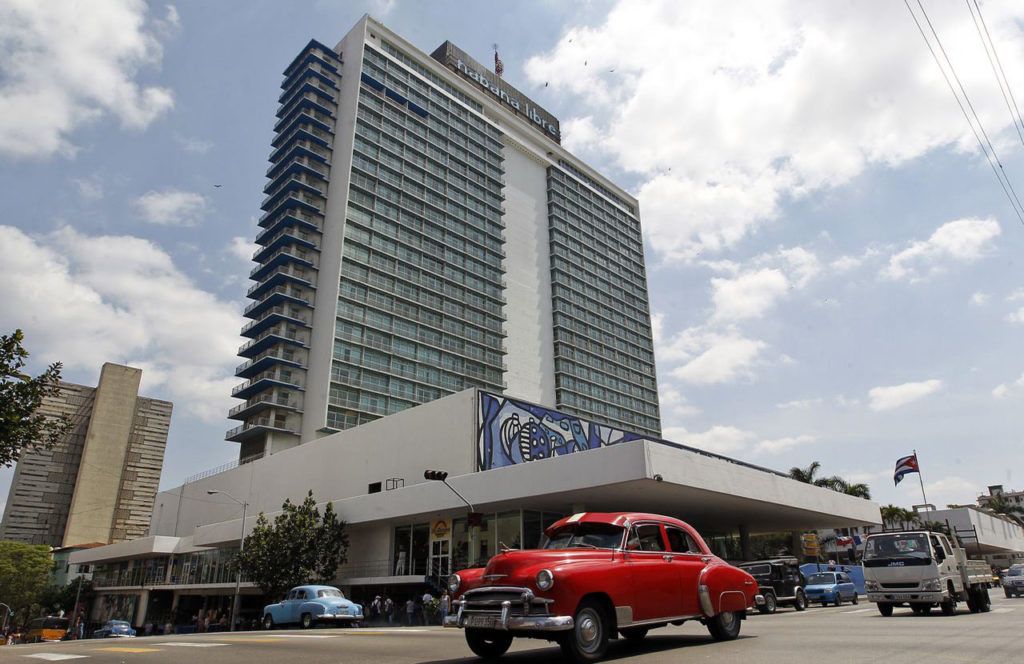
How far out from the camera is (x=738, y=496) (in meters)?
32.7

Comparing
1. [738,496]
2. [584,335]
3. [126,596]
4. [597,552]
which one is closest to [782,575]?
[738,496]

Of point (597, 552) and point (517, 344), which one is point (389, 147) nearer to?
point (517, 344)

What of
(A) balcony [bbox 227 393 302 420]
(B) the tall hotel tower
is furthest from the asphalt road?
(A) balcony [bbox 227 393 302 420]

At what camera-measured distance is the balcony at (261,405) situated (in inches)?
2778

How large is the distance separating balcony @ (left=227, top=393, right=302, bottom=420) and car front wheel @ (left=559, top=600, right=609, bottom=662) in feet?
222

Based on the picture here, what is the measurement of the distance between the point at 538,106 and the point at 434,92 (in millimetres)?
27401

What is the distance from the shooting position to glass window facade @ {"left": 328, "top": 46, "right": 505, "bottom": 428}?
7381 cm

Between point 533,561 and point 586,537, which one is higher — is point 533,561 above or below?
below

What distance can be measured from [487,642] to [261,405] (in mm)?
68457

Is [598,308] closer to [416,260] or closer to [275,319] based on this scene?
[416,260]

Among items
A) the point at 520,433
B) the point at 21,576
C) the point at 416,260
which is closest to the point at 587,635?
the point at 520,433

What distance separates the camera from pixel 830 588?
2975 cm

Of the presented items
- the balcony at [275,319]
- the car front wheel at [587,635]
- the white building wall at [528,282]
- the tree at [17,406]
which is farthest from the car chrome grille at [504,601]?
the white building wall at [528,282]

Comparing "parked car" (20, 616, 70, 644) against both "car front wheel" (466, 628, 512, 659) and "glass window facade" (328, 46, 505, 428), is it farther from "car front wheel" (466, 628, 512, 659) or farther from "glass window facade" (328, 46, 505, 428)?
"car front wheel" (466, 628, 512, 659)
